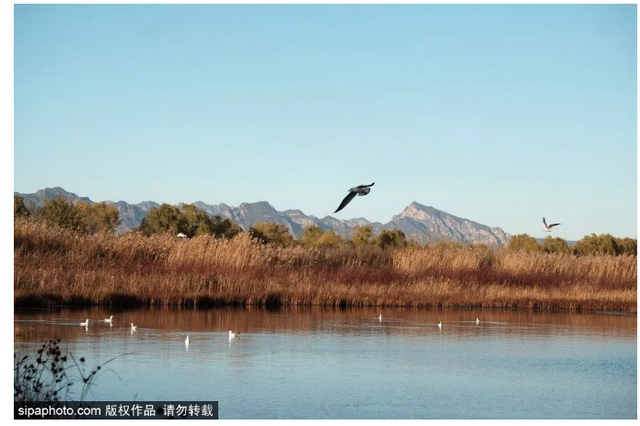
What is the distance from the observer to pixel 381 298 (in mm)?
→ 24672

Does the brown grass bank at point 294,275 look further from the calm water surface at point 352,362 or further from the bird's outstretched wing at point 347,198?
the bird's outstretched wing at point 347,198

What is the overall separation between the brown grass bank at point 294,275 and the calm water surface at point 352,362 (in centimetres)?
207

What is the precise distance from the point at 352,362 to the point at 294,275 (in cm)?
1199

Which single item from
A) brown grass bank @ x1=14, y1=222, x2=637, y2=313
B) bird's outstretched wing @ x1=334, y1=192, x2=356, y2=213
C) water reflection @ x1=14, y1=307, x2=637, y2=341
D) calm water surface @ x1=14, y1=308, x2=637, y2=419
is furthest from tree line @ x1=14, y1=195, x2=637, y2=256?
bird's outstretched wing @ x1=334, y1=192, x2=356, y2=213

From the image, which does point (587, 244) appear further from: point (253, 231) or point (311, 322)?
point (311, 322)

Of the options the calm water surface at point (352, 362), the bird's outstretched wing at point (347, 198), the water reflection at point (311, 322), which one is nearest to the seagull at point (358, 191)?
the bird's outstretched wing at point (347, 198)

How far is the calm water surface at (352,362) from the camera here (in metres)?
10.9

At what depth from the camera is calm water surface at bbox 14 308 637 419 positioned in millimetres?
10867

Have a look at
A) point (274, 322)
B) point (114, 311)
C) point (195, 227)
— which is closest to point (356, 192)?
point (274, 322)

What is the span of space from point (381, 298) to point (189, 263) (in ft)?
19.2

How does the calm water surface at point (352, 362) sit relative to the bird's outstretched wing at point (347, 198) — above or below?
below

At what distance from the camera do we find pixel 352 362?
13.9 m

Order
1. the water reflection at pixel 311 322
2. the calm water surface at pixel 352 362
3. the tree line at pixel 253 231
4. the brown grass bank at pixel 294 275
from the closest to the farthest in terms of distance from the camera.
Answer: the calm water surface at pixel 352 362, the water reflection at pixel 311 322, the brown grass bank at pixel 294 275, the tree line at pixel 253 231

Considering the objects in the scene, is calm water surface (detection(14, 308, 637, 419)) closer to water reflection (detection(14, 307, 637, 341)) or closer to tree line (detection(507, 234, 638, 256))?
water reflection (detection(14, 307, 637, 341))
